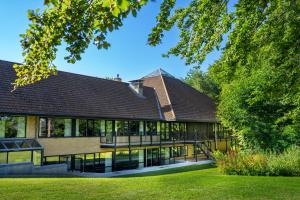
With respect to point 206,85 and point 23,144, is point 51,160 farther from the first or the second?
point 206,85

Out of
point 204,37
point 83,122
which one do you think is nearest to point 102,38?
point 204,37

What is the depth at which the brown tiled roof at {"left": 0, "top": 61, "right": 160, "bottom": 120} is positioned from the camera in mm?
21016

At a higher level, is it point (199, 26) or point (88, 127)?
point (199, 26)

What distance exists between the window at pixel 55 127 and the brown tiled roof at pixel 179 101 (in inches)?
446

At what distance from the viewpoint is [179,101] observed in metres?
35.5

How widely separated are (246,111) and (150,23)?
21975 millimetres

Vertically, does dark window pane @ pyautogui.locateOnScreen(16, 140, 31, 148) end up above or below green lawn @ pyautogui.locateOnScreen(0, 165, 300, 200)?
above

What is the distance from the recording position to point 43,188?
381 inches

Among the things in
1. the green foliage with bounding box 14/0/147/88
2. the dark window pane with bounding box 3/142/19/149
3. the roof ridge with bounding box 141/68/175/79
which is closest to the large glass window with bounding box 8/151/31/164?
the dark window pane with bounding box 3/142/19/149

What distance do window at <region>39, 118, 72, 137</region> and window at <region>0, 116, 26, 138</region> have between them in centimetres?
134

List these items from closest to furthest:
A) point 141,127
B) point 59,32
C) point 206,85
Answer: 1. point 59,32
2. point 141,127
3. point 206,85

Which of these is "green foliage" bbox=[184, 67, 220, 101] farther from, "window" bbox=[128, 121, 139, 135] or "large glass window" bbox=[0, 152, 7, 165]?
"large glass window" bbox=[0, 152, 7, 165]

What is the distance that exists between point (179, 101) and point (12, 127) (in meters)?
19.5

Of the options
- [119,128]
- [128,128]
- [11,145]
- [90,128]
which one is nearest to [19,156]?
[11,145]
